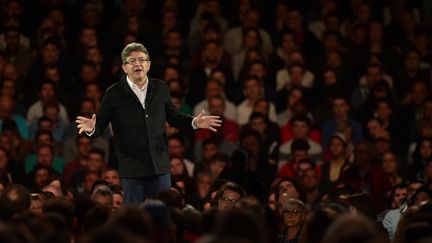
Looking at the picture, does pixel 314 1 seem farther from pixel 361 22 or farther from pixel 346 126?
pixel 346 126

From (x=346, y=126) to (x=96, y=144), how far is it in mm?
2853

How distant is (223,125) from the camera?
14680 millimetres

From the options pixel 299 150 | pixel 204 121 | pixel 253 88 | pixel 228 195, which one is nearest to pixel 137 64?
pixel 204 121

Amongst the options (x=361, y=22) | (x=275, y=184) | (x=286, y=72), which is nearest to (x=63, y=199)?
(x=275, y=184)

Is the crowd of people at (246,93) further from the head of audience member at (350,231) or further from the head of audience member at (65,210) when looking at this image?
the head of audience member at (350,231)

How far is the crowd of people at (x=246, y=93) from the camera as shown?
13.3 metres

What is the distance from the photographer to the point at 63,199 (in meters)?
8.46

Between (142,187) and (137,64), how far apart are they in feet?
3.22

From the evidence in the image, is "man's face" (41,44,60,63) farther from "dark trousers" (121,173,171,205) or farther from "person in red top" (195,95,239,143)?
"dark trousers" (121,173,171,205)

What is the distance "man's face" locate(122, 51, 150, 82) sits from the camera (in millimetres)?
9828

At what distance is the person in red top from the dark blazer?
4.44 m

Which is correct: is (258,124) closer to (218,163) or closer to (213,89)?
(213,89)

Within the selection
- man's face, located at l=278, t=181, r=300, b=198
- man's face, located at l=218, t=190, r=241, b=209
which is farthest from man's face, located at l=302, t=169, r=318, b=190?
man's face, located at l=218, t=190, r=241, b=209

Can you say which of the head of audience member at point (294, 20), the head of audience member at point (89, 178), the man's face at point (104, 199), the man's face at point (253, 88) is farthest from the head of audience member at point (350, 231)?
the head of audience member at point (294, 20)
